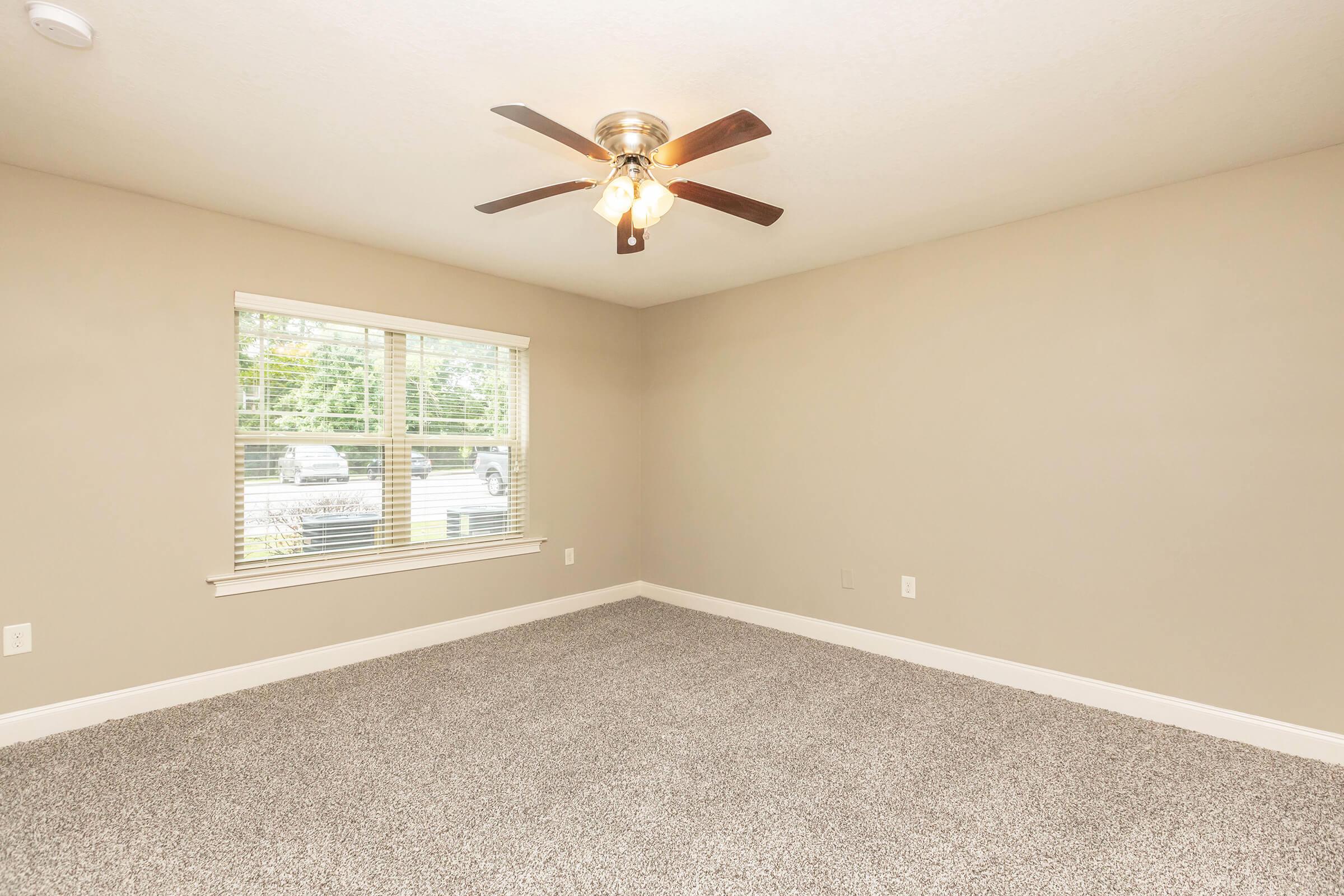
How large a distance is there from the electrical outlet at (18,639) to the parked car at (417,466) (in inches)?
60.1

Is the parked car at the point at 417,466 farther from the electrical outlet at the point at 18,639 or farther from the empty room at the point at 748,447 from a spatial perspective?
the electrical outlet at the point at 18,639

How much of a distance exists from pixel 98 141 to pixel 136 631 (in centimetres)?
208

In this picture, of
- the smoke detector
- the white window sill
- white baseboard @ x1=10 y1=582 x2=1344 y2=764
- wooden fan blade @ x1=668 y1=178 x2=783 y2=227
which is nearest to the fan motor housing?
wooden fan blade @ x1=668 y1=178 x2=783 y2=227

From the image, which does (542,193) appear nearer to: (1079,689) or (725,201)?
(725,201)

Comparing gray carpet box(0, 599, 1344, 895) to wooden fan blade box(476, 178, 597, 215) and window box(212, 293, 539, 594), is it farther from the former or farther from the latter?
wooden fan blade box(476, 178, 597, 215)

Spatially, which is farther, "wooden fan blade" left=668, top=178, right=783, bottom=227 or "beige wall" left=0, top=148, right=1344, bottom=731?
"beige wall" left=0, top=148, right=1344, bottom=731

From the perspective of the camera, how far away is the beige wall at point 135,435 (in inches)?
102

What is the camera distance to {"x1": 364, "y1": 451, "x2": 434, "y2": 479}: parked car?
364 cm

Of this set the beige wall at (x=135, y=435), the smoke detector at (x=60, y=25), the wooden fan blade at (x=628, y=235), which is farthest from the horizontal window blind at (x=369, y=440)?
the wooden fan blade at (x=628, y=235)

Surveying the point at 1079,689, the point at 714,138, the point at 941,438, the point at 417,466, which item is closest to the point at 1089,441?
the point at 941,438

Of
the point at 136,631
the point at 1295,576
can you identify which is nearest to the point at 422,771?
the point at 136,631

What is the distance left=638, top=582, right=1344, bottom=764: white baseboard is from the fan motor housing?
116 inches

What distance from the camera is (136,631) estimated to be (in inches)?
111

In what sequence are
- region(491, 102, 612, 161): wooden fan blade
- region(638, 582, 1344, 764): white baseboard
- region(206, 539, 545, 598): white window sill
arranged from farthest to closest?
region(206, 539, 545, 598): white window sill, region(638, 582, 1344, 764): white baseboard, region(491, 102, 612, 161): wooden fan blade
